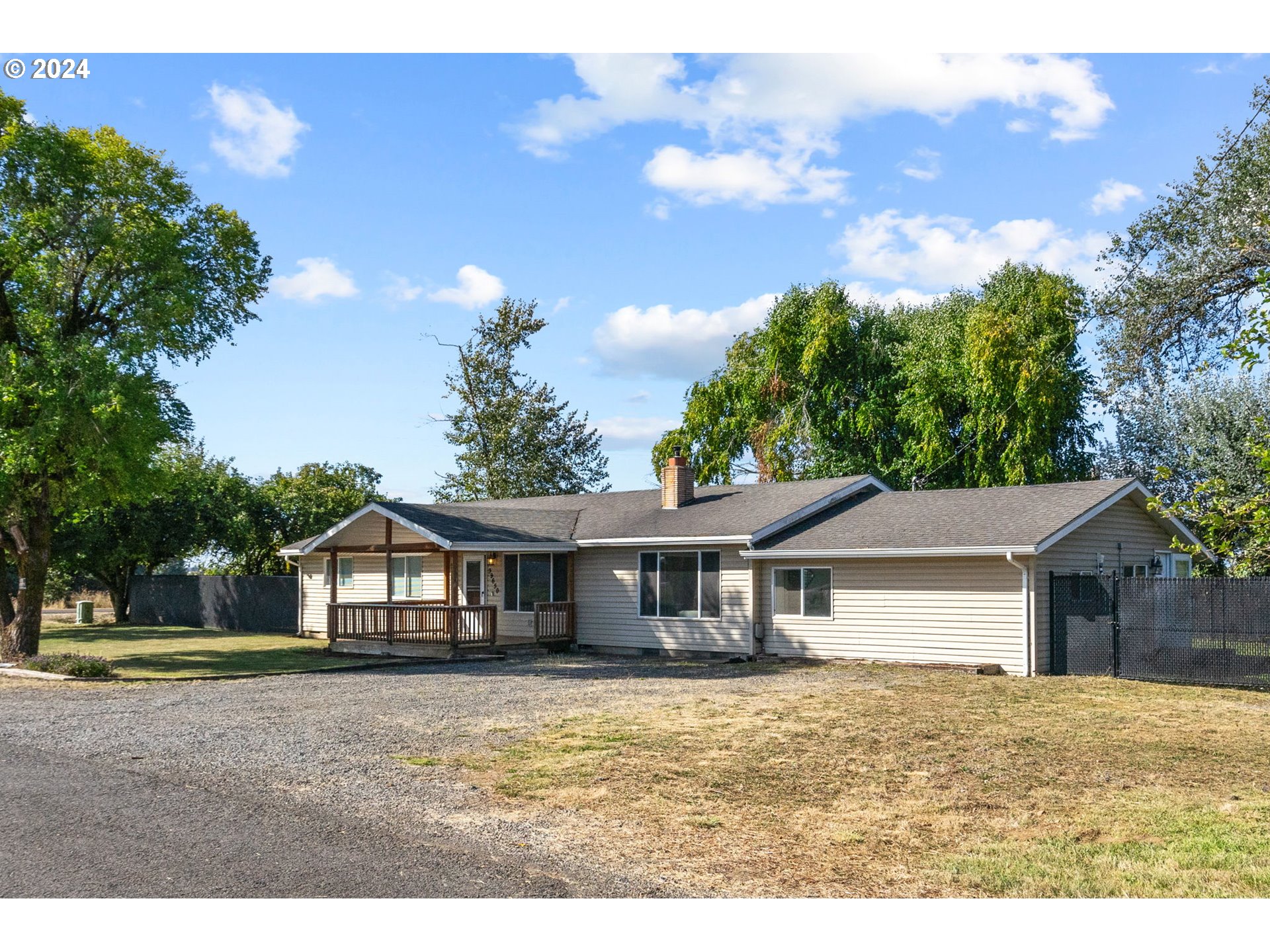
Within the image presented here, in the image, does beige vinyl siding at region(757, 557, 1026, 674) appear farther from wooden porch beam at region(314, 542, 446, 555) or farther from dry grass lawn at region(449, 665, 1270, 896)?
wooden porch beam at region(314, 542, 446, 555)

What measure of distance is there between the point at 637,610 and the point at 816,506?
4393mm

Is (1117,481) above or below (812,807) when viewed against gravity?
above

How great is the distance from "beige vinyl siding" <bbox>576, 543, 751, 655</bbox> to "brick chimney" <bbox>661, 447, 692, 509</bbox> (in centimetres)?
244

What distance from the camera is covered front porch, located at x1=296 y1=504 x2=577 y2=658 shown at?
2167 cm

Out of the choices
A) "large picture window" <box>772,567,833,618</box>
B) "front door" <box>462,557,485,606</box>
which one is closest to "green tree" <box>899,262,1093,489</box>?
"large picture window" <box>772,567,833,618</box>

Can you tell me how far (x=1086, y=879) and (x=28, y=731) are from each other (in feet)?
35.8

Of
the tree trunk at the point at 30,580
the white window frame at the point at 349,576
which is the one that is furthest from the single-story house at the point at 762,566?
the tree trunk at the point at 30,580

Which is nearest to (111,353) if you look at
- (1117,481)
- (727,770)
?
(727,770)

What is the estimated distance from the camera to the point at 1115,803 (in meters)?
8.20

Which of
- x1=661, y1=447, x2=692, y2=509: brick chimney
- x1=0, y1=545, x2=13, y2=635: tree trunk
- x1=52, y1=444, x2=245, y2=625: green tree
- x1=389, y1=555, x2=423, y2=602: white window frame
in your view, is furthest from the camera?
x1=52, y1=444, x2=245, y2=625: green tree

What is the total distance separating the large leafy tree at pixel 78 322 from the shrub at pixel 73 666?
5.91ft

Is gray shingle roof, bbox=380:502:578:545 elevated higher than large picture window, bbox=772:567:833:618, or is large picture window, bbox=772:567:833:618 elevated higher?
gray shingle roof, bbox=380:502:578:545

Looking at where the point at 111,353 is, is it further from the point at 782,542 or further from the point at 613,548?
the point at 782,542

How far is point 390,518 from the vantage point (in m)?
22.6
